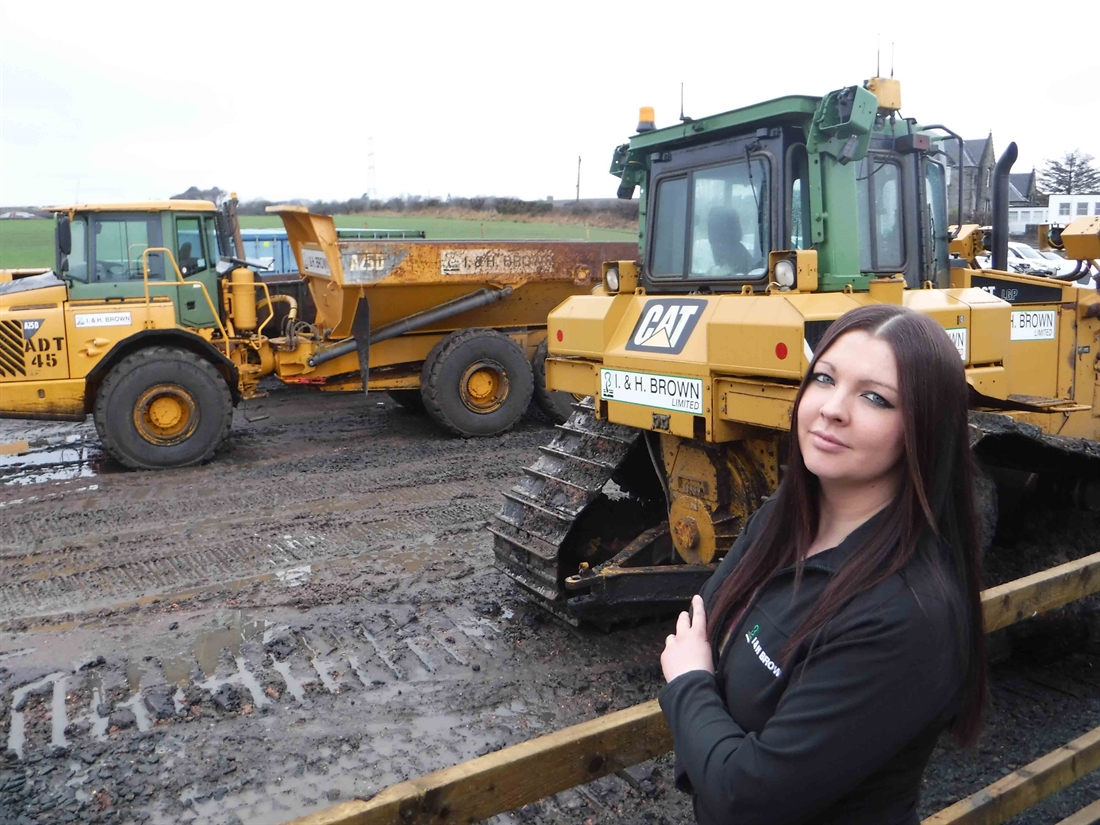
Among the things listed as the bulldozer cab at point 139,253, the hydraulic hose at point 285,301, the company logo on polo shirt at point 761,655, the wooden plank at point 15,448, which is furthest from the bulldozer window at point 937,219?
the wooden plank at point 15,448

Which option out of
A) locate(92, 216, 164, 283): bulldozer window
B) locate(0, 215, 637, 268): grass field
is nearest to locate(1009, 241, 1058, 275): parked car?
locate(0, 215, 637, 268): grass field

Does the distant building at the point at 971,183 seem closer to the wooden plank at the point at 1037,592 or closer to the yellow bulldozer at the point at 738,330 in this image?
the yellow bulldozer at the point at 738,330

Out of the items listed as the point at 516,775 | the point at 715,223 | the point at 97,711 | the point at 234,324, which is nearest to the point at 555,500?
the point at 715,223

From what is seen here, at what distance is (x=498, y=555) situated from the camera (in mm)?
5180

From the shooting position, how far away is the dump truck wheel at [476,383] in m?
9.60

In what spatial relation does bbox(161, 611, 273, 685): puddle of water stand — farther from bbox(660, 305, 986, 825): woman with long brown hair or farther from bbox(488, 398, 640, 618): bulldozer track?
bbox(660, 305, 986, 825): woman with long brown hair

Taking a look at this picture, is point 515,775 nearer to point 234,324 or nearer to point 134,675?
point 134,675

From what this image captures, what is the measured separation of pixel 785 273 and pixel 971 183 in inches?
71.4

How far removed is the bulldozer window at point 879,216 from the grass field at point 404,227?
14178 millimetres

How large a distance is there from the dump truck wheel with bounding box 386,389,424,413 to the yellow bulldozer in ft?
18.8

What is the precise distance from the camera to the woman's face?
1434 mm

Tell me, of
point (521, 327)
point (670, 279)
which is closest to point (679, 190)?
point (670, 279)

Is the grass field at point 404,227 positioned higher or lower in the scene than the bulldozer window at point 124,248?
higher

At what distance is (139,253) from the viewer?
8898 mm
